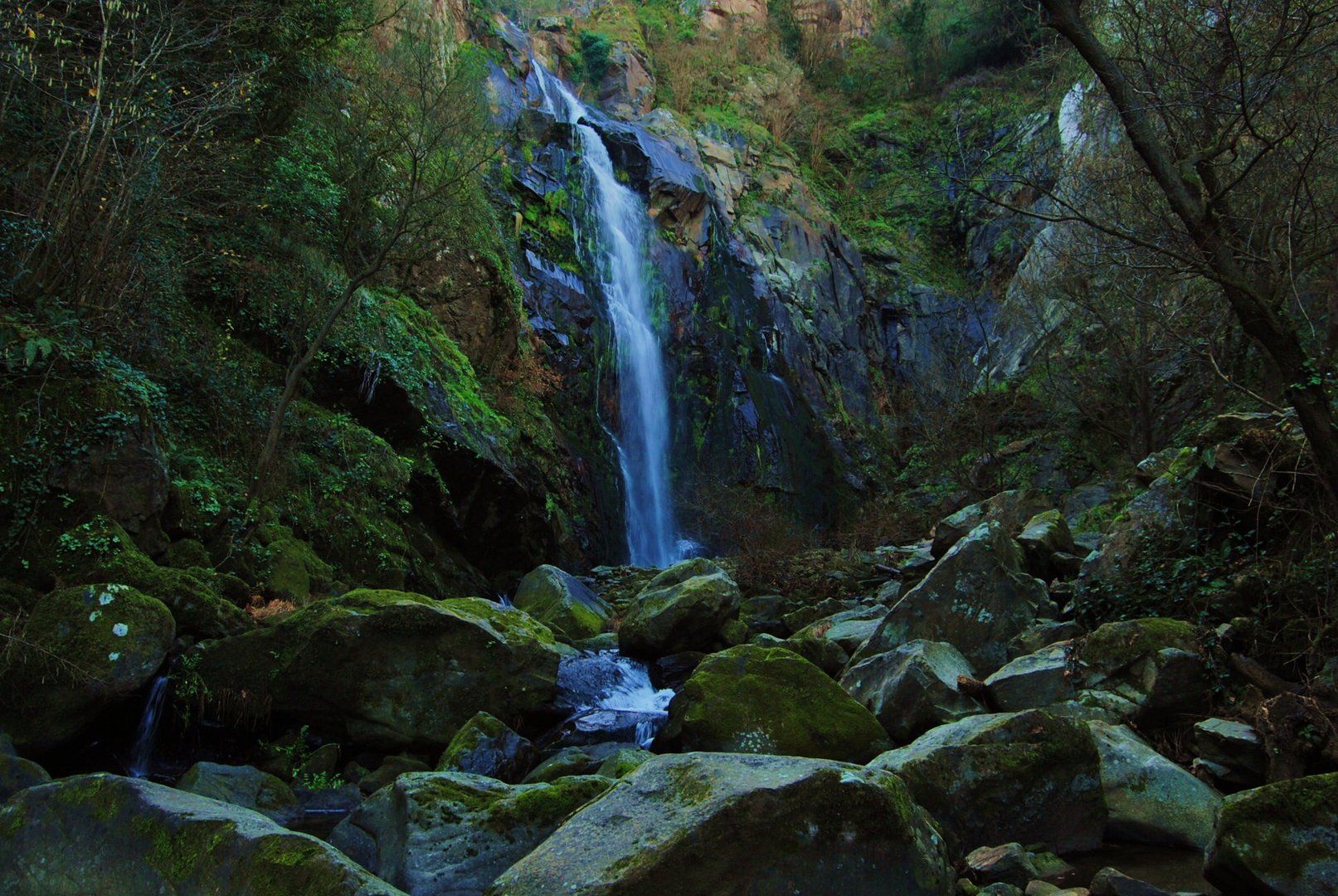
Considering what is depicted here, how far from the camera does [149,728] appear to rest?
5648mm

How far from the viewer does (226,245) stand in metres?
10.1

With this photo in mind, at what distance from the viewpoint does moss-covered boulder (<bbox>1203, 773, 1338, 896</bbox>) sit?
3.16m

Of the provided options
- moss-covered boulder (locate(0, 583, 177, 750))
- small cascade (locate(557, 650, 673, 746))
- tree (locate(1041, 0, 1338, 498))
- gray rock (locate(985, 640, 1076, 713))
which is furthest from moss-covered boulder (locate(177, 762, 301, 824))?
tree (locate(1041, 0, 1338, 498))

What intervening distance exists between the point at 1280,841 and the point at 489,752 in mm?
4196

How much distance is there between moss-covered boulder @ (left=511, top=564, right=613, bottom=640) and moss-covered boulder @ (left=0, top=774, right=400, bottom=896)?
236 inches

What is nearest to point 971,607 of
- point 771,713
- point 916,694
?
point 916,694

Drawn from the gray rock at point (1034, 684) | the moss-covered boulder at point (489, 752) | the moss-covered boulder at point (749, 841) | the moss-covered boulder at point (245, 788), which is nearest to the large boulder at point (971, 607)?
the gray rock at point (1034, 684)

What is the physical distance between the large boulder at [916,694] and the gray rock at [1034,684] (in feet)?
0.55

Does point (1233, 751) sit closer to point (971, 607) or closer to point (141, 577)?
point (971, 607)

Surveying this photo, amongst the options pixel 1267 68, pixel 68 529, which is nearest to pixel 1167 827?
pixel 1267 68

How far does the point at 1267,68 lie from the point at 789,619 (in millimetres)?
7154

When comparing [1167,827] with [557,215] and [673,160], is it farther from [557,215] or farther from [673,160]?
[673,160]

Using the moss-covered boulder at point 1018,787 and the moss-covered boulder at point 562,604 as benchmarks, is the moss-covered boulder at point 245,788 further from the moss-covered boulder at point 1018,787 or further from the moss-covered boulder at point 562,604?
the moss-covered boulder at point 562,604

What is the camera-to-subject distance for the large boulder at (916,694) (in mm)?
5449
